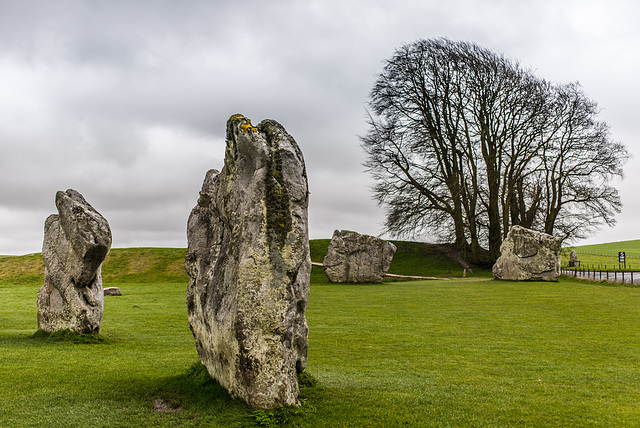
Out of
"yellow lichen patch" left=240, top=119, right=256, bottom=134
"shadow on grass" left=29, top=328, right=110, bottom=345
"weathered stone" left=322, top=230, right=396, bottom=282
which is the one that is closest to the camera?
"yellow lichen patch" left=240, top=119, right=256, bottom=134

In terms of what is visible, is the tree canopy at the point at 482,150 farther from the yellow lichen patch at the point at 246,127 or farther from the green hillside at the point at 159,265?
the yellow lichen patch at the point at 246,127

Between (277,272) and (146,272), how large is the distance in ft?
115

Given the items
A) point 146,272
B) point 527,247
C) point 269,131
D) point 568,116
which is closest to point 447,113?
point 568,116

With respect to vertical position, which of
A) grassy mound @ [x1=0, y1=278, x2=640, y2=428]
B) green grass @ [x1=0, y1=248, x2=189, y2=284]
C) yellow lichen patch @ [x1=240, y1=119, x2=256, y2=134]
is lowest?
grassy mound @ [x1=0, y1=278, x2=640, y2=428]

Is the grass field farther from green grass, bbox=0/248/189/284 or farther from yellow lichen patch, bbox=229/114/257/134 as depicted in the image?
green grass, bbox=0/248/189/284

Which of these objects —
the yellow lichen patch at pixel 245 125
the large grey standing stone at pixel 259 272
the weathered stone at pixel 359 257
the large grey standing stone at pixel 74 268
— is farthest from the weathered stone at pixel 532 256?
the yellow lichen patch at pixel 245 125

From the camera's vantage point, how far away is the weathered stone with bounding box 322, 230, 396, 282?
30109 mm

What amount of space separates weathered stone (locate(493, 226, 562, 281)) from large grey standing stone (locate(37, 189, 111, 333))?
21877 millimetres

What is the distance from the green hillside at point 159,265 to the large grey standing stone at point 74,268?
22084 millimetres

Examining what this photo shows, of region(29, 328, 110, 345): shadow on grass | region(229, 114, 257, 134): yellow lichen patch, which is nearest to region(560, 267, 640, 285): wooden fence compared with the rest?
region(29, 328, 110, 345): shadow on grass

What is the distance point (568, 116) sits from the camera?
120 ft

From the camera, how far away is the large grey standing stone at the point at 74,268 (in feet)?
36.0

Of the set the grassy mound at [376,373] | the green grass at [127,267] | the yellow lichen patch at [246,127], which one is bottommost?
the grassy mound at [376,373]

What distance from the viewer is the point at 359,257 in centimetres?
3030
